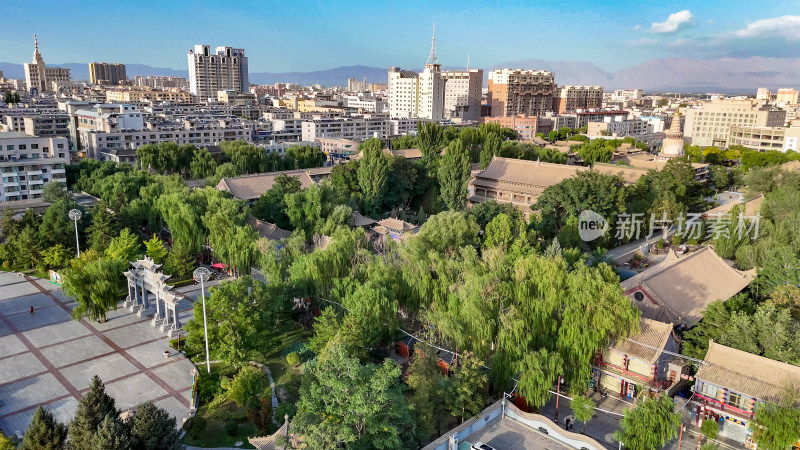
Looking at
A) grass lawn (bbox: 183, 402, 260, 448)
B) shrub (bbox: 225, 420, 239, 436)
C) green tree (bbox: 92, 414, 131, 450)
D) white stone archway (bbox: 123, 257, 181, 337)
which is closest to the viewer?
green tree (bbox: 92, 414, 131, 450)

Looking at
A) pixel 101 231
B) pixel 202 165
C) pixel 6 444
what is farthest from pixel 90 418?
pixel 202 165

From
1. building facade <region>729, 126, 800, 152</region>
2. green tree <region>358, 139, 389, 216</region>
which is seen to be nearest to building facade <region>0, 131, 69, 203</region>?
green tree <region>358, 139, 389, 216</region>

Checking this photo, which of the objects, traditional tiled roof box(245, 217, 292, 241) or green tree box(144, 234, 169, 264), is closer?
green tree box(144, 234, 169, 264)

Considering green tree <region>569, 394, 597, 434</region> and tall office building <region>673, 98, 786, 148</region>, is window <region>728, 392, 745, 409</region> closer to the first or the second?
green tree <region>569, 394, 597, 434</region>

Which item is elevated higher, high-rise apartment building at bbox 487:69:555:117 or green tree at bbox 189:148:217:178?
high-rise apartment building at bbox 487:69:555:117

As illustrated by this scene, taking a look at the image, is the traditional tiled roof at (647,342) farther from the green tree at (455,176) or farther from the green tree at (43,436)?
the green tree at (455,176)

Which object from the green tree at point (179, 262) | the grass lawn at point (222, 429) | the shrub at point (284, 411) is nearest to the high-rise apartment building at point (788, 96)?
the green tree at point (179, 262)
